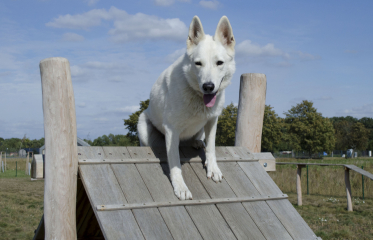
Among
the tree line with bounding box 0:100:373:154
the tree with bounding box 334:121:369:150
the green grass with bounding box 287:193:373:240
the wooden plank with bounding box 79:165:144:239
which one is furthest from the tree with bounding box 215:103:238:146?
the wooden plank with bounding box 79:165:144:239

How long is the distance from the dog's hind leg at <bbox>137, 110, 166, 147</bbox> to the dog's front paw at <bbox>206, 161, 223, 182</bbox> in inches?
38.4

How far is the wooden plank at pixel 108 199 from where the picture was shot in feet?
10.3

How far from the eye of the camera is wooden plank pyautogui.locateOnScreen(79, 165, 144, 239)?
3.14m

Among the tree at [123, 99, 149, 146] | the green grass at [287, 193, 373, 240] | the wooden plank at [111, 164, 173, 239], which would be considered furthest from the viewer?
the tree at [123, 99, 149, 146]

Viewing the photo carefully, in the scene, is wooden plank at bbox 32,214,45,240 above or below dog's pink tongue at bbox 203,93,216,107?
below

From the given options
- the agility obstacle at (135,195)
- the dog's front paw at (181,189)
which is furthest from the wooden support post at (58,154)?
the dog's front paw at (181,189)

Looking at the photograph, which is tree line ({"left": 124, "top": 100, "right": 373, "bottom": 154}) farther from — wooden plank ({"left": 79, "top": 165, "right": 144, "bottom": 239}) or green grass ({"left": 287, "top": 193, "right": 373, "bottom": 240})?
wooden plank ({"left": 79, "top": 165, "right": 144, "bottom": 239})

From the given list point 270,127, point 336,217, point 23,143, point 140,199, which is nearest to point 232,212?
point 140,199

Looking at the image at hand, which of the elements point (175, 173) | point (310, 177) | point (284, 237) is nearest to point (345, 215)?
point (310, 177)

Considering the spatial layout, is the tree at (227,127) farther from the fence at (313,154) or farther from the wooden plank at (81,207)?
the wooden plank at (81,207)

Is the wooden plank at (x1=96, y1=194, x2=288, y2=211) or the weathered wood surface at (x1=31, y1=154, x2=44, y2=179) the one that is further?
the weathered wood surface at (x1=31, y1=154, x2=44, y2=179)

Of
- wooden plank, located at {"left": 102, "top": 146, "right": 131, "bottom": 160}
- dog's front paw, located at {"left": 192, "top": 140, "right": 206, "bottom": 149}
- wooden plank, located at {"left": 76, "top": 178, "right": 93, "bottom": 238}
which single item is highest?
dog's front paw, located at {"left": 192, "top": 140, "right": 206, "bottom": 149}

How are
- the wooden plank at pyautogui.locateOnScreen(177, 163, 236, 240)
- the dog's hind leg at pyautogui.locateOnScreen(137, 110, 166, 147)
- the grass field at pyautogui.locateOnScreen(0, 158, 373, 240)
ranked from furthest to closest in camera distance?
the grass field at pyautogui.locateOnScreen(0, 158, 373, 240), the dog's hind leg at pyautogui.locateOnScreen(137, 110, 166, 147), the wooden plank at pyautogui.locateOnScreen(177, 163, 236, 240)

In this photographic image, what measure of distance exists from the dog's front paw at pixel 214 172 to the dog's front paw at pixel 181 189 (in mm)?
499
